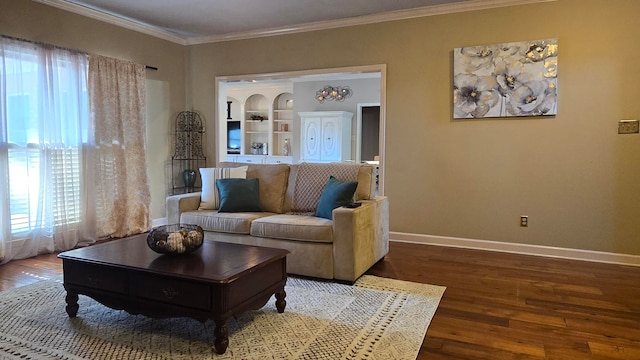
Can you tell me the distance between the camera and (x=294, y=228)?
357 cm

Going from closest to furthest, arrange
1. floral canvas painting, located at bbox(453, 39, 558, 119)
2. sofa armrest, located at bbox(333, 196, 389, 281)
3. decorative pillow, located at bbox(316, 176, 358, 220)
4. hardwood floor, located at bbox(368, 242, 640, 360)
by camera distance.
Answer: hardwood floor, located at bbox(368, 242, 640, 360) < sofa armrest, located at bbox(333, 196, 389, 281) < decorative pillow, located at bbox(316, 176, 358, 220) < floral canvas painting, located at bbox(453, 39, 558, 119)

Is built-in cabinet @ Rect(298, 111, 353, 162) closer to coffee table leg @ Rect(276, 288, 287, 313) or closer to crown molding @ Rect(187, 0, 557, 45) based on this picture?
crown molding @ Rect(187, 0, 557, 45)

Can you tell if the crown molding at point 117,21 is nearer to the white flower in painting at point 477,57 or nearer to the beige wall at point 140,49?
the beige wall at point 140,49

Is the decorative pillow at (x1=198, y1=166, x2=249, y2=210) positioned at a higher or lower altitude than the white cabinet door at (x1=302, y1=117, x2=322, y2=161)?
lower

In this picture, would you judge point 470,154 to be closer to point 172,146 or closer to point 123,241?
point 123,241

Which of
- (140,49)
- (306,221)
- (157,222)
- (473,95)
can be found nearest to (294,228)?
(306,221)

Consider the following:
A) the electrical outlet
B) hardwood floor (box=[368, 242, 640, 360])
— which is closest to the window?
hardwood floor (box=[368, 242, 640, 360])

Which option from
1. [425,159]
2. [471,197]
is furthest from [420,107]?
[471,197]

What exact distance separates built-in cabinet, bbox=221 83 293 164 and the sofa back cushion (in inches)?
207

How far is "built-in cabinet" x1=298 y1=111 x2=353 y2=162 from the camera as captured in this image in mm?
8984

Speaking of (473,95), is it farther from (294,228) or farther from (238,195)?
(238,195)

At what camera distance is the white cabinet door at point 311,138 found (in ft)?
30.2

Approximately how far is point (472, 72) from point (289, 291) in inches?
118

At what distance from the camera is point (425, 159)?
4.95 m
